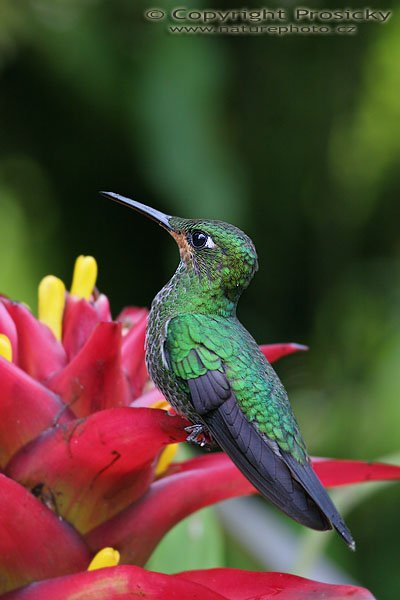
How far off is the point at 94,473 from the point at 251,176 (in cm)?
174

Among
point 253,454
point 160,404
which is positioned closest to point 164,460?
point 160,404

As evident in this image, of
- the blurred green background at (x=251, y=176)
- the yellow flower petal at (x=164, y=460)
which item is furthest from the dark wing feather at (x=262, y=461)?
the blurred green background at (x=251, y=176)

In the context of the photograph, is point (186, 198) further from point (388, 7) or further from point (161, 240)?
point (388, 7)

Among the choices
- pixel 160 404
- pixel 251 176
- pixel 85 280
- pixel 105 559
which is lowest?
pixel 105 559

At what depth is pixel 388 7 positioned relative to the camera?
2344 millimetres

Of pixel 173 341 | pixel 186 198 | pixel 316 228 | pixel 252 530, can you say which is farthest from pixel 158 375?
pixel 316 228

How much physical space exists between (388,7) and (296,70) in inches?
11.4

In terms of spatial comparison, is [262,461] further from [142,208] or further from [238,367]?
[142,208]

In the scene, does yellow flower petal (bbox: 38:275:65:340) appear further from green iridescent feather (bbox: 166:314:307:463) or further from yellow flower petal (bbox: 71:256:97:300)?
green iridescent feather (bbox: 166:314:307:463)

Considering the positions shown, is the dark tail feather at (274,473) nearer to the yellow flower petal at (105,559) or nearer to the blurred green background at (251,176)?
the yellow flower petal at (105,559)

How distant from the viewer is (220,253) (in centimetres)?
89

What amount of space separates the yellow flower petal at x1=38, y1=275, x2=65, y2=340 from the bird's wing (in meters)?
0.15

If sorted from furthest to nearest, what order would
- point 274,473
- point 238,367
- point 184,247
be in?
point 184,247 → point 238,367 → point 274,473

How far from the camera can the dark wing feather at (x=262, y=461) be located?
0.70 meters
